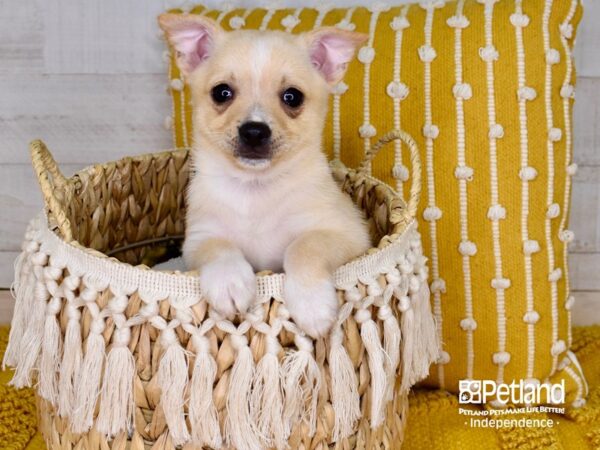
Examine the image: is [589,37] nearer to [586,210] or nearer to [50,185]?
[586,210]

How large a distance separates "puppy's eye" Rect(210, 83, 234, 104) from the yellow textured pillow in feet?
1.32

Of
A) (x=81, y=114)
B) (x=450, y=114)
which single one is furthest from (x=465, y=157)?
(x=81, y=114)

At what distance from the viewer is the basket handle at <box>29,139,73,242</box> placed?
1273 mm

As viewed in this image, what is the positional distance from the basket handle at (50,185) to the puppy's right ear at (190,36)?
379mm

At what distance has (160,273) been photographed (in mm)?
1128

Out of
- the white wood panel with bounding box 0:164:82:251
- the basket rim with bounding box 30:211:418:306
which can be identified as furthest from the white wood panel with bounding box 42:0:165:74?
the basket rim with bounding box 30:211:418:306

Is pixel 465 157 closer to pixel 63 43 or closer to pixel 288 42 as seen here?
pixel 288 42

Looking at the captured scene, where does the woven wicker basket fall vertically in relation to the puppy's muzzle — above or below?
below

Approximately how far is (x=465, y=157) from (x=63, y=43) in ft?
4.52

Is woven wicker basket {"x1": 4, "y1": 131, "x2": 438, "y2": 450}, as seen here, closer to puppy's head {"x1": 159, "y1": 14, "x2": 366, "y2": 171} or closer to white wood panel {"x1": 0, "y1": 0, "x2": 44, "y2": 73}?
puppy's head {"x1": 159, "y1": 14, "x2": 366, "y2": 171}

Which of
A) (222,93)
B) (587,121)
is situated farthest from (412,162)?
(587,121)

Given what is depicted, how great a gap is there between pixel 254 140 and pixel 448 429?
0.90 metres

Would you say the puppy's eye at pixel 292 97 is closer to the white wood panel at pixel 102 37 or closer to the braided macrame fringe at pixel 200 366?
the braided macrame fringe at pixel 200 366

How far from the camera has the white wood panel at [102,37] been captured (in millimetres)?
2256
